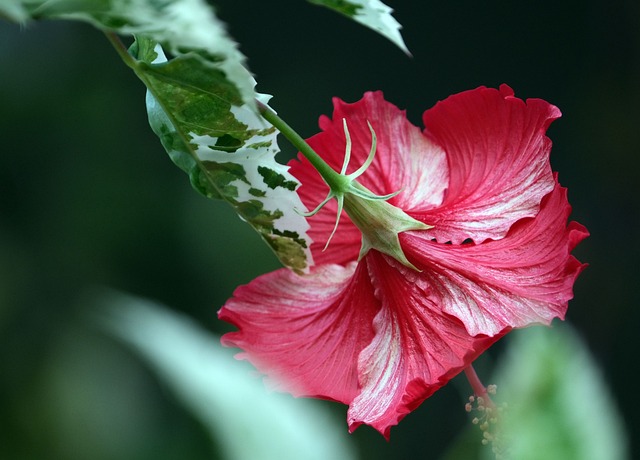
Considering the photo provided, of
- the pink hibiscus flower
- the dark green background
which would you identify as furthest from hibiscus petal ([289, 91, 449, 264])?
the dark green background

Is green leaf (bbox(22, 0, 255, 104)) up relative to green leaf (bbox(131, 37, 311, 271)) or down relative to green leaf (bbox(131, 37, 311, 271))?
up

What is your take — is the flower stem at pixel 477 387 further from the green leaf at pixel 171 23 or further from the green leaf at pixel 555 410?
the green leaf at pixel 171 23

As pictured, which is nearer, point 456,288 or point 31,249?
point 456,288

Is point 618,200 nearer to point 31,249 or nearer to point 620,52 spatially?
point 620,52

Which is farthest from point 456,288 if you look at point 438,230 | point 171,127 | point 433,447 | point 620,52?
point 620,52

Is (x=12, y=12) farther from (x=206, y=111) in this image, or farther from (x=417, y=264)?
(x=417, y=264)

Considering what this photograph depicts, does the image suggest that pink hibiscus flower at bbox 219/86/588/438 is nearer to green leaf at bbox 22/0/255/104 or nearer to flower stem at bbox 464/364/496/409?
flower stem at bbox 464/364/496/409
